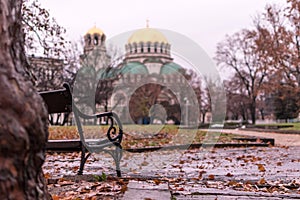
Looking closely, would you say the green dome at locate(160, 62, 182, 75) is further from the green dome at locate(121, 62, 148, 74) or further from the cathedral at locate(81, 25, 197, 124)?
the green dome at locate(121, 62, 148, 74)

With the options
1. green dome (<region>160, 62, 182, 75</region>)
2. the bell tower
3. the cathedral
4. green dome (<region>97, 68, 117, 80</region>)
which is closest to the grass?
green dome (<region>160, 62, 182, 75</region>)

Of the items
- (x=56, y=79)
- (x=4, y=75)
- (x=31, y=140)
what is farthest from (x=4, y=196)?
(x=56, y=79)

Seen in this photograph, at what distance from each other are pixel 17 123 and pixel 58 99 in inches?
118

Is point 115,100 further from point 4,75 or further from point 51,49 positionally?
point 4,75

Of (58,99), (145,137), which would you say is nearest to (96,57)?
(145,137)

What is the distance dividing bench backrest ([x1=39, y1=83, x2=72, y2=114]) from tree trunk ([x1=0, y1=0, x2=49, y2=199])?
8.51 ft

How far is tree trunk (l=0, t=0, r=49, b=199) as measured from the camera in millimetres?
1383

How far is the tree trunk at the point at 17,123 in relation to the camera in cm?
138

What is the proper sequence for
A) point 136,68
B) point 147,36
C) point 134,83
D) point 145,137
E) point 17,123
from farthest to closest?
point 147,36, point 136,68, point 134,83, point 145,137, point 17,123

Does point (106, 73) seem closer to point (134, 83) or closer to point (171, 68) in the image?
point (134, 83)

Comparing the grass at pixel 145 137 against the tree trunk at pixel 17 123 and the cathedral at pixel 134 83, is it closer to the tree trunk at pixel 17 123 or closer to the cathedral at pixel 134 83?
the tree trunk at pixel 17 123

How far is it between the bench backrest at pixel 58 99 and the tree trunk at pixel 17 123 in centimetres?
259

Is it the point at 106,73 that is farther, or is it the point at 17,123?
the point at 106,73

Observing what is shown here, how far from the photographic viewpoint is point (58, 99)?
438cm
